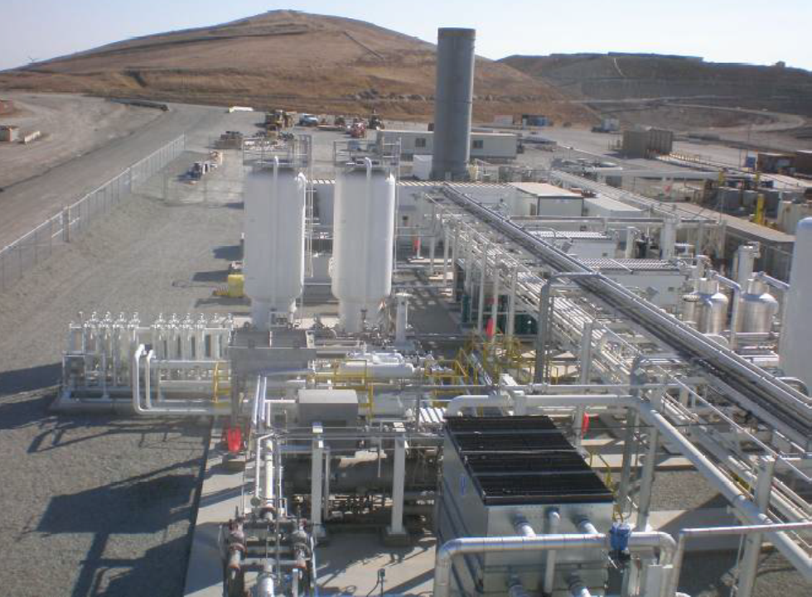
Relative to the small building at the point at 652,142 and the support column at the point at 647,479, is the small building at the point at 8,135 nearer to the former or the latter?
the small building at the point at 652,142

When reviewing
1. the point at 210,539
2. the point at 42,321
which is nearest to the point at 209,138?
the point at 42,321

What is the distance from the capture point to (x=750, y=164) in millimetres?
63906

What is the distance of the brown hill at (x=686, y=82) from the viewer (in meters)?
137

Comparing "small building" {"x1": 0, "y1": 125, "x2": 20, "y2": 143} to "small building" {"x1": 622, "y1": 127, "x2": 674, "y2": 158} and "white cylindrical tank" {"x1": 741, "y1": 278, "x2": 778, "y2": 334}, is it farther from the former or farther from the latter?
"white cylindrical tank" {"x1": 741, "y1": 278, "x2": 778, "y2": 334}

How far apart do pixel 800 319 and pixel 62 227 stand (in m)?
25.4

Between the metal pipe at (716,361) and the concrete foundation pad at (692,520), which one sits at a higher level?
the metal pipe at (716,361)

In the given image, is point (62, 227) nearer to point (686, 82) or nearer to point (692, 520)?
point (692, 520)

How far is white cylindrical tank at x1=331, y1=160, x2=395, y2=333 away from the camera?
1934 centimetres

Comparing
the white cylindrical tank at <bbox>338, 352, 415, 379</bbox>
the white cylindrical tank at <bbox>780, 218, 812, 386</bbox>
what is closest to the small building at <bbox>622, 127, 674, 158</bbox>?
the white cylindrical tank at <bbox>780, 218, 812, 386</bbox>

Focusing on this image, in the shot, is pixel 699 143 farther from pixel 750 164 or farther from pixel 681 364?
pixel 681 364

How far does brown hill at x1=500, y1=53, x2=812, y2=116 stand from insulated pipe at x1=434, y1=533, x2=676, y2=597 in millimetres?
131248

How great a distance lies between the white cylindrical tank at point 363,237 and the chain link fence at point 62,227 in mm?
11062

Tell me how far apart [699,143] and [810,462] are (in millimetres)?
81203

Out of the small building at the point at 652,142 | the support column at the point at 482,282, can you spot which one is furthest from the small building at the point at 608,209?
the small building at the point at 652,142
